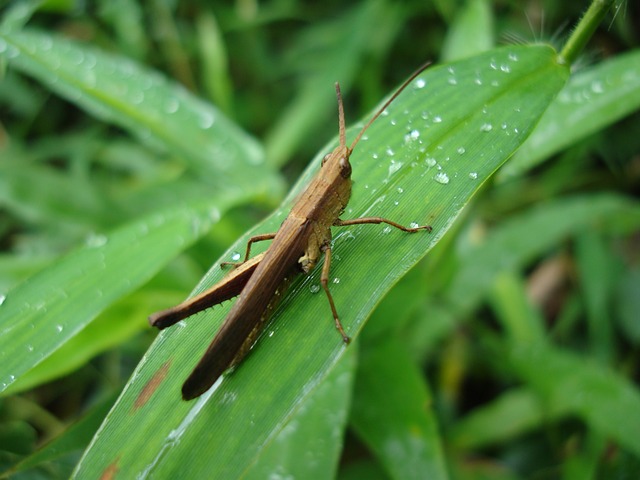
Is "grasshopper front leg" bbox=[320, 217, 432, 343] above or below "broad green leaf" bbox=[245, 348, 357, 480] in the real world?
above

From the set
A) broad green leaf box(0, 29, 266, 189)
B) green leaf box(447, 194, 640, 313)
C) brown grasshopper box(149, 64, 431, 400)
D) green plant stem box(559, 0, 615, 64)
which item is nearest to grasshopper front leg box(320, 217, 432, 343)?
brown grasshopper box(149, 64, 431, 400)

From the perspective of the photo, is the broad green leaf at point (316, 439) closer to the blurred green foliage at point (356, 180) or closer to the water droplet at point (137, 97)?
the blurred green foliage at point (356, 180)

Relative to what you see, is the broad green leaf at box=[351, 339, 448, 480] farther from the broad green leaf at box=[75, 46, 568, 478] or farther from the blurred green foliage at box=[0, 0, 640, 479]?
the broad green leaf at box=[75, 46, 568, 478]

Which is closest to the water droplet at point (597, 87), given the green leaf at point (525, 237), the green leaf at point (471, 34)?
the green leaf at point (471, 34)

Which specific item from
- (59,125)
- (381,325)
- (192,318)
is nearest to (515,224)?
Answer: (381,325)

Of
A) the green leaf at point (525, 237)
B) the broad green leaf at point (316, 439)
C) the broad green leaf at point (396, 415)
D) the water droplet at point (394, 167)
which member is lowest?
the green leaf at point (525, 237)

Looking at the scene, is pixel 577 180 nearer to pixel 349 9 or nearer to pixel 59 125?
pixel 349 9
